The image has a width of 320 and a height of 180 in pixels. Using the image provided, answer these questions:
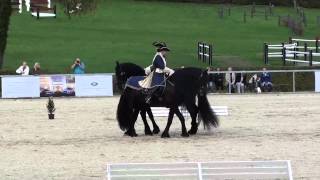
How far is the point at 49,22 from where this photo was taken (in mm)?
61625

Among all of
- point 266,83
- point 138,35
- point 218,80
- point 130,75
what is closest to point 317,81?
point 266,83

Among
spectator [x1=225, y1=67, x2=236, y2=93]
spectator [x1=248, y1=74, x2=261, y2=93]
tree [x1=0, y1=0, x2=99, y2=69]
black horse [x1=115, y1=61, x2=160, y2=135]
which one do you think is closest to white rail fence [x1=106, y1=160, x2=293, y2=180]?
black horse [x1=115, y1=61, x2=160, y2=135]

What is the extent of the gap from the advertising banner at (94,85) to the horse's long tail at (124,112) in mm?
15316

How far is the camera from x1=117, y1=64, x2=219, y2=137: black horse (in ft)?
57.8

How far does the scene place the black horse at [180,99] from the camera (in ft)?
57.8

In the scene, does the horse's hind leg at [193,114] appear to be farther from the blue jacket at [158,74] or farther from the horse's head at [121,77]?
the horse's head at [121,77]

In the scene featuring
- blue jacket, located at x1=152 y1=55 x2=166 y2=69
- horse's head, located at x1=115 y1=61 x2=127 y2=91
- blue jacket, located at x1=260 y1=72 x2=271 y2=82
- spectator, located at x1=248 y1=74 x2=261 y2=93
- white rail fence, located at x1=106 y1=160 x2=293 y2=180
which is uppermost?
blue jacket, located at x1=152 y1=55 x2=166 y2=69

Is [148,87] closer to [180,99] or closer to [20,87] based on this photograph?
[180,99]

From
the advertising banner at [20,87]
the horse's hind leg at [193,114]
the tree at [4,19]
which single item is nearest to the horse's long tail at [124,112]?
the horse's hind leg at [193,114]

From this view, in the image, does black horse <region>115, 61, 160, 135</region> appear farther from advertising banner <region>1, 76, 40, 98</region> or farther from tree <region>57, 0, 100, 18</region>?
tree <region>57, 0, 100, 18</region>

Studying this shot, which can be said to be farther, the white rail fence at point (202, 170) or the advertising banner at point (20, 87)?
the advertising banner at point (20, 87)

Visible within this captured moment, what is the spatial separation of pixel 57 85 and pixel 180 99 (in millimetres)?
16124

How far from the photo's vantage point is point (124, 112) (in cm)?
1802

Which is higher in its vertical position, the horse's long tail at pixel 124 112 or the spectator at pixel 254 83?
the horse's long tail at pixel 124 112
